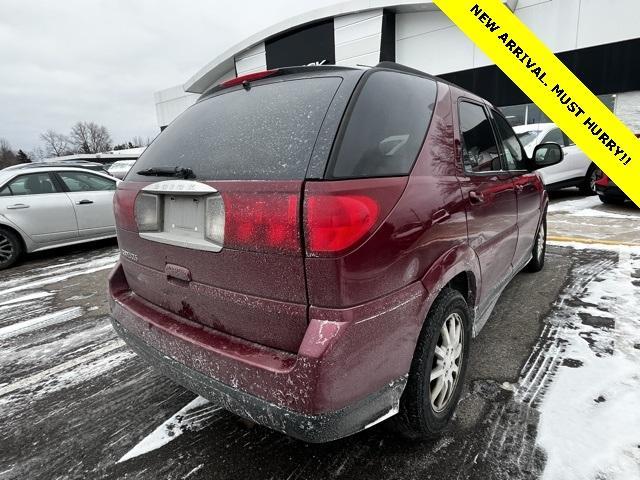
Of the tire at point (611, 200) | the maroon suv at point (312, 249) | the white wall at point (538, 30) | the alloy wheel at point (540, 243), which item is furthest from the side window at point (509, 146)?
the white wall at point (538, 30)

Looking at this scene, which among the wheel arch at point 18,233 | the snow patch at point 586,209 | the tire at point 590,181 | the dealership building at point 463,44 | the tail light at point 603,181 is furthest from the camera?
the dealership building at point 463,44

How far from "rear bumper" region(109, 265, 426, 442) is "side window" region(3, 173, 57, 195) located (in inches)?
237


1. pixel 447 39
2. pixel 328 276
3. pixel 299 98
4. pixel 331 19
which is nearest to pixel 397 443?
pixel 328 276

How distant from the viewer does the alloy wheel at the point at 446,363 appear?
1.84 meters

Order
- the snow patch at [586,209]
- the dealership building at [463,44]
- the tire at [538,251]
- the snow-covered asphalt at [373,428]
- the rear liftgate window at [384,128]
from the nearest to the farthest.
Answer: the rear liftgate window at [384,128] → the snow-covered asphalt at [373,428] → the tire at [538,251] → the snow patch at [586,209] → the dealership building at [463,44]

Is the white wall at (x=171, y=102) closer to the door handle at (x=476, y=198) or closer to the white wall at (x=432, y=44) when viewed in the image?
the white wall at (x=432, y=44)

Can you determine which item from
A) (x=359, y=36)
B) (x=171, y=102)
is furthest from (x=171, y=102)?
(x=359, y=36)

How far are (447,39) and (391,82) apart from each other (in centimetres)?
2093

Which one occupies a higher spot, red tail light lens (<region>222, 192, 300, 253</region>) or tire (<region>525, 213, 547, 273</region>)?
red tail light lens (<region>222, 192, 300, 253</region>)

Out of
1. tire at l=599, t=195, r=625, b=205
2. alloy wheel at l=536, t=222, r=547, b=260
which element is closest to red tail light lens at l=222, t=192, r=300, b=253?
alloy wheel at l=536, t=222, r=547, b=260

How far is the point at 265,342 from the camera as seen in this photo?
4.89ft

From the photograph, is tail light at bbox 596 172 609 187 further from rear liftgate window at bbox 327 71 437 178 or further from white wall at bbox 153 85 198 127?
white wall at bbox 153 85 198 127

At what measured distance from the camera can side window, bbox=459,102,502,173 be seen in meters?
2.13

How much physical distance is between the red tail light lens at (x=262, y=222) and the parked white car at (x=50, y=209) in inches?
243
